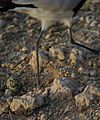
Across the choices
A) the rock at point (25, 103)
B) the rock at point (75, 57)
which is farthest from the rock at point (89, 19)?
the rock at point (25, 103)

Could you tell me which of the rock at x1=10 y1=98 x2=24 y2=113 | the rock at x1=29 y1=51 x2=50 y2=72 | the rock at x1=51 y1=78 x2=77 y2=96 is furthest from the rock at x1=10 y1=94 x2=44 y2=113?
the rock at x1=29 y1=51 x2=50 y2=72

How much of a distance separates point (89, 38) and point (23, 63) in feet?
1.66

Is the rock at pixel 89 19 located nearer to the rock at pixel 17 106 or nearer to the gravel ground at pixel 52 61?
the gravel ground at pixel 52 61

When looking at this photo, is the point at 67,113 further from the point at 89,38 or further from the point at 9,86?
the point at 89,38

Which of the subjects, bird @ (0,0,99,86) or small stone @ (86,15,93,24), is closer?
bird @ (0,0,99,86)

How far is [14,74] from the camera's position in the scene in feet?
9.43

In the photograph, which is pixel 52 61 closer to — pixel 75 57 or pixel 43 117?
pixel 75 57

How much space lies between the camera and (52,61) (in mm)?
2889

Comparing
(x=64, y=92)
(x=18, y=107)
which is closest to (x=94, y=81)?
(x=64, y=92)

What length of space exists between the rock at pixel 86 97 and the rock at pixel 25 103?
214 mm

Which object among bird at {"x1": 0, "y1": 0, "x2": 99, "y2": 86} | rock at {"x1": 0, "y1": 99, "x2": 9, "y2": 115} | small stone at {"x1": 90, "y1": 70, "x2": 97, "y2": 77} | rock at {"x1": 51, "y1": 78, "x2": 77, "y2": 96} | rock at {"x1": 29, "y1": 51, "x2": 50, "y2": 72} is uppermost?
bird at {"x1": 0, "y1": 0, "x2": 99, "y2": 86}

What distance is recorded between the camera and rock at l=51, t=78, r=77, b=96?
259 cm

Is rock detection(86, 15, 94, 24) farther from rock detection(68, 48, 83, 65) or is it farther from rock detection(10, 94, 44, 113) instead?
rock detection(10, 94, 44, 113)

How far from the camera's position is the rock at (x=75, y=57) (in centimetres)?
286
